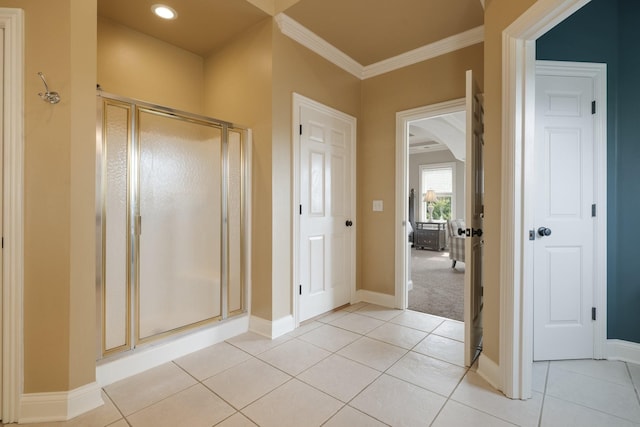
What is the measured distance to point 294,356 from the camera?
2.26 m

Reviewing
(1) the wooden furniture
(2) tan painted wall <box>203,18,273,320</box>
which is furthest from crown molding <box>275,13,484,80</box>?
(1) the wooden furniture

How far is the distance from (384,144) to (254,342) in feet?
8.13

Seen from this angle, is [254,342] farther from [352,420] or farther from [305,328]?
[352,420]

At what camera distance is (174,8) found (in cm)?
251

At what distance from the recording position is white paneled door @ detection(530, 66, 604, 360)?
2178 millimetres

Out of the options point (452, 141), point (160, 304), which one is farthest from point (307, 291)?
point (452, 141)

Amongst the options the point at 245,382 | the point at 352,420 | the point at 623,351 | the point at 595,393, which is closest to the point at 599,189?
the point at 623,351

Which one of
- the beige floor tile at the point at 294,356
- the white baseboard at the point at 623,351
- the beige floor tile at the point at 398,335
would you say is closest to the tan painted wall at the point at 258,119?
the beige floor tile at the point at 294,356

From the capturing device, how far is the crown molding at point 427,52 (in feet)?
9.13

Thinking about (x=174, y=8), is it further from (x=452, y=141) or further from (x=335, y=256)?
(x=452, y=141)

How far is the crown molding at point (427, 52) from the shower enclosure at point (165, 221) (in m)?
1.79

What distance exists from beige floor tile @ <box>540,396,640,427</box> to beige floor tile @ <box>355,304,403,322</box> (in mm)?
1500

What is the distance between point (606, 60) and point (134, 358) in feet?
13.0

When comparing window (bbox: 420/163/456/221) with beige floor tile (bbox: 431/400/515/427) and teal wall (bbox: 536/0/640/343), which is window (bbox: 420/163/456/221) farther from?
beige floor tile (bbox: 431/400/515/427)
